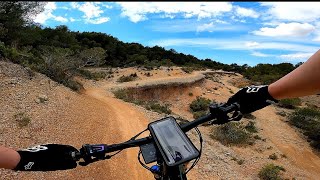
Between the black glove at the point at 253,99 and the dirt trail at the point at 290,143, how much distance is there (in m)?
11.7

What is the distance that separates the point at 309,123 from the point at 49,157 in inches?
824

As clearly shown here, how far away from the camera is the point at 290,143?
55.9 ft

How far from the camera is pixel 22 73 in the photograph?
13.3 m

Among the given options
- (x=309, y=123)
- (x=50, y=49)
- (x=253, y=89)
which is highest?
(x=50, y=49)

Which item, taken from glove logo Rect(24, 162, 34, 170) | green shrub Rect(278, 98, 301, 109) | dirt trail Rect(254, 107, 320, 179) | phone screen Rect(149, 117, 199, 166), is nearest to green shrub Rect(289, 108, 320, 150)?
dirt trail Rect(254, 107, 320, 179)

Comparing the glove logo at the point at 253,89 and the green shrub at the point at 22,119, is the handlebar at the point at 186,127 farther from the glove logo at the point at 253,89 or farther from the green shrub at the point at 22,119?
the green shrub at the point at 22,119

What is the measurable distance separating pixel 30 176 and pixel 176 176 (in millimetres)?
5612

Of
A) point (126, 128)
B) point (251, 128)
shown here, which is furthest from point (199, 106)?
point (126, 128)


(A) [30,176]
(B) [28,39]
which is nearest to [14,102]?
(A) [30,176]

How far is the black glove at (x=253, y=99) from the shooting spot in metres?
1.86

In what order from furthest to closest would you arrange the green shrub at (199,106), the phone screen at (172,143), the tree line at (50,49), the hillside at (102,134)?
the green shrub at (199,106), the tree line at (50,49), the hillside at (102,134), the phone screen at (172,143)

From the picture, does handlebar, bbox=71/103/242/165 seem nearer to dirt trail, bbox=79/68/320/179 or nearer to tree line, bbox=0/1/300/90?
dirt trail, bbox=79/68/320/179

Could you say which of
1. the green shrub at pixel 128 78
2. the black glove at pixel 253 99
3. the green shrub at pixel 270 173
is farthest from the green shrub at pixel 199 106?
the black glove at pixel 253 99

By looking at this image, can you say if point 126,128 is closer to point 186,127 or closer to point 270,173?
point 270,173
